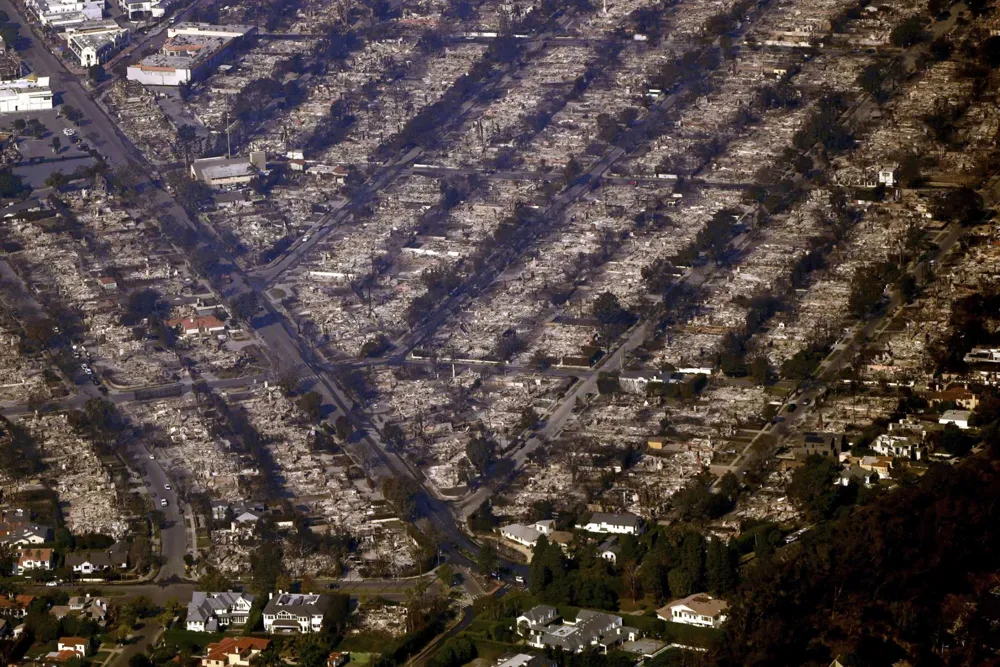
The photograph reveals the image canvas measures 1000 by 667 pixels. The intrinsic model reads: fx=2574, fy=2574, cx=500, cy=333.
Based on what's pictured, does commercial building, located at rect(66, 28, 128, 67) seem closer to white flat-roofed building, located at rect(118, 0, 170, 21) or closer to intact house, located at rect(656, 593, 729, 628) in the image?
white flat-roofed building, located at rect(118, 0, 170, 21)

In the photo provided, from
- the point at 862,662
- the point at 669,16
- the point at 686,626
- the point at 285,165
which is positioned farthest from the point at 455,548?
the point at 669,16

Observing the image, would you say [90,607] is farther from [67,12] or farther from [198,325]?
[67,12]

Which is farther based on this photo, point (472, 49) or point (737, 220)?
point (472, 49)

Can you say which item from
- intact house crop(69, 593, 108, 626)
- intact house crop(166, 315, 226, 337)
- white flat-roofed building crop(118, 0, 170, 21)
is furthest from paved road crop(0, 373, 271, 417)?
white flat-roofed building crop(118, 0, 170, 21)

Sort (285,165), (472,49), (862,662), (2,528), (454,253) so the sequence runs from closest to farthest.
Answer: (862,662)
(2,528)
(454,253)
(285,165)
(472,49)

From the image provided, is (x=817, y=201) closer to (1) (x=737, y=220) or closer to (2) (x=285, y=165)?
(1) (x=737, y=220)

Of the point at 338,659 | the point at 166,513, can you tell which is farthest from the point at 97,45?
the point at 338,659
